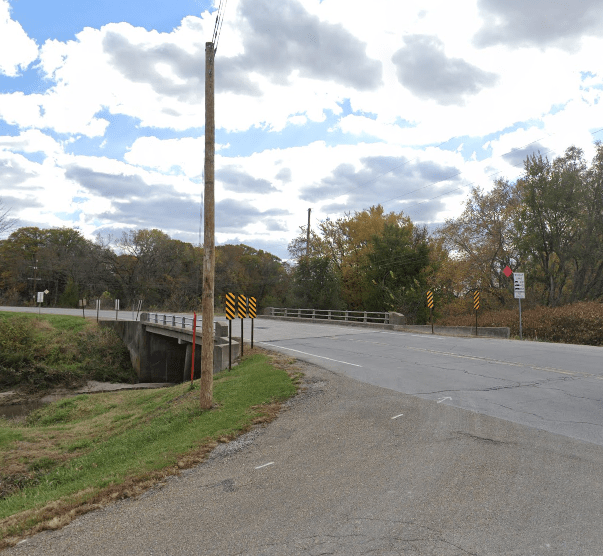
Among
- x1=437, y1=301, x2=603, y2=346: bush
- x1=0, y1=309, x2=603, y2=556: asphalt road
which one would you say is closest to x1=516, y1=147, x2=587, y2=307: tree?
x1=437, y1=301, x2=603, y2=346: bush

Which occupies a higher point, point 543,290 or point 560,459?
point 543,290

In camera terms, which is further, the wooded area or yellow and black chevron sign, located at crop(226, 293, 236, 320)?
the wooded area

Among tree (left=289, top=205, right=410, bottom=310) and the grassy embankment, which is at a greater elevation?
tree (left=289, top=205, right=410, bottom=310)

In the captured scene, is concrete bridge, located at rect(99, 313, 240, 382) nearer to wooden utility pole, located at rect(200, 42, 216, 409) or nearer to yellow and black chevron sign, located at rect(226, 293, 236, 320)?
yellow and black chevron sign, located at rect(226, 293, 236, 320)

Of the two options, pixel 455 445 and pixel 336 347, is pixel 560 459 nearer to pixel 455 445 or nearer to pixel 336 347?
pixel 455 445

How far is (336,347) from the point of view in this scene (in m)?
21.0

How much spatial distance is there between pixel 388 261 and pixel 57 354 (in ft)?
97.9

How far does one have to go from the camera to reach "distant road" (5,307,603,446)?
878cm

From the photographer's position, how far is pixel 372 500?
528 centimetres

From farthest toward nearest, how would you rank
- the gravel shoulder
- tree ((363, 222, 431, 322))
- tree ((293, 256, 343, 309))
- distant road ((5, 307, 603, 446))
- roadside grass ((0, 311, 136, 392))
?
tree ((293, 256, 343, 309)) < tree ((363, 222, 431, 322)) < roadside grass ((0, 311, 136, 392)) < distant road ((5, 307, 603, 446)) < the gravel shoulder

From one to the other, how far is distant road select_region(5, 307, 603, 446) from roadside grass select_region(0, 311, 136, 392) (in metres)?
15.3

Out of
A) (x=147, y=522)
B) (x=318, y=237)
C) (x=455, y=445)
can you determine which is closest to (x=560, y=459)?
(x=455, y=445)

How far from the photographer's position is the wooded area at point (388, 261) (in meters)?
34.6

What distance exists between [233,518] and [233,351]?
47.6ft
